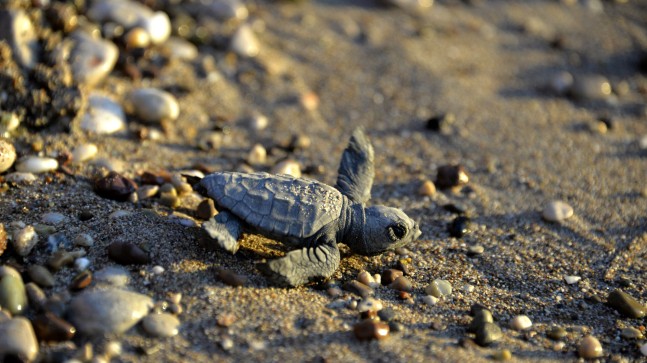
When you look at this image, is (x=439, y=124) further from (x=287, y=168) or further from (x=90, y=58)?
(x=90, y=58)

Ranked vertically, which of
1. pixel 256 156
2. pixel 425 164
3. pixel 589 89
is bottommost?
pixel 256 156

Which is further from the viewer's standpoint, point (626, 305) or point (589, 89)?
point (589, 89)

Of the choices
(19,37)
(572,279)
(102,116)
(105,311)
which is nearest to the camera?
(105,311)

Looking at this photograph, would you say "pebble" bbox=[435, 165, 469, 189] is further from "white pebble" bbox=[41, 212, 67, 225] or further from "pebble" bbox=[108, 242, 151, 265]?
"white pebble" bbox=[41, 212, 67, 225]

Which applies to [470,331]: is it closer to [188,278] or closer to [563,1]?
[188,278]

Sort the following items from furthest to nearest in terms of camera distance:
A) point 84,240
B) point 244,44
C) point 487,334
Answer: point 244,44, point 84,240, point 487,334


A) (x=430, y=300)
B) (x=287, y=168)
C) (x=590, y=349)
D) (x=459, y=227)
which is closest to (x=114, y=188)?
(x=287, y=168)

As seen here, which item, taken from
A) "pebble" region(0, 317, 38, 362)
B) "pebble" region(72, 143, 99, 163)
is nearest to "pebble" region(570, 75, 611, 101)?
"pebble" region(72, 143, 99, 163)
